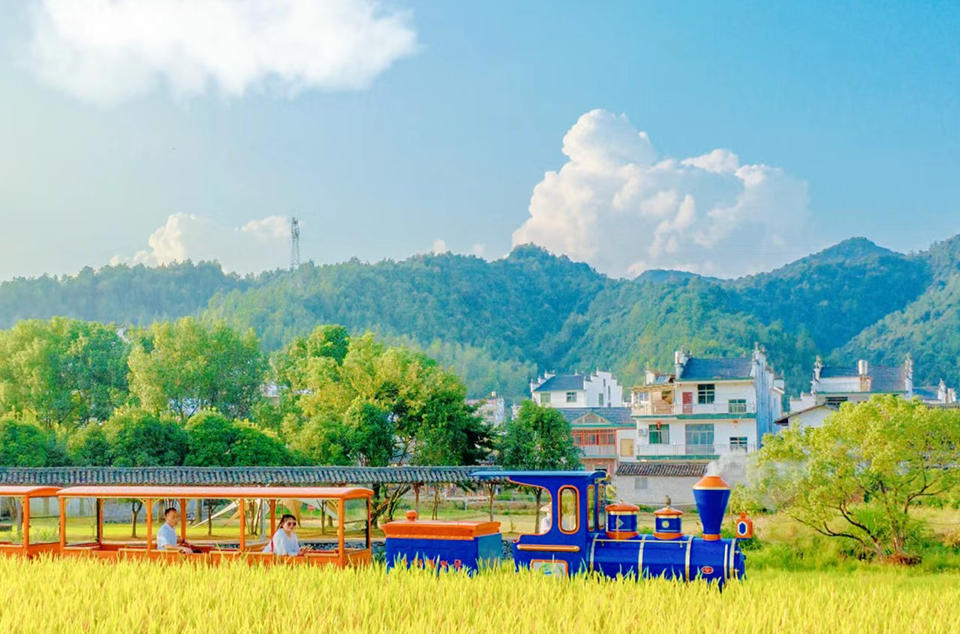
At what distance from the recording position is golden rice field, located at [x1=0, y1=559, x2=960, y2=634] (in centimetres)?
818

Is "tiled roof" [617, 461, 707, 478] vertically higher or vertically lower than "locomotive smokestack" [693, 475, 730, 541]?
lower

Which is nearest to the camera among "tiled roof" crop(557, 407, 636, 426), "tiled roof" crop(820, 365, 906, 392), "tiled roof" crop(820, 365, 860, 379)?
"tiled roof" crop(820, 365, 906, 392)

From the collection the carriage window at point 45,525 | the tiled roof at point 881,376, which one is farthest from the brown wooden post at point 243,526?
the tiled roof at point 881,376

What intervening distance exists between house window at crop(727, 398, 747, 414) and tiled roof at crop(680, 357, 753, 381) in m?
1.05

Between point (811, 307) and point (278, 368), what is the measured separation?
2968 inches

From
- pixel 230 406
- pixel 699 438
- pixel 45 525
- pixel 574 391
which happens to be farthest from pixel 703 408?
pixel 45 525

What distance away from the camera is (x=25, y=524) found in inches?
564

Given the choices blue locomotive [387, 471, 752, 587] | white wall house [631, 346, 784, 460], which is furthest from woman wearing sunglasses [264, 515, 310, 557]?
white wall house [631, 346, 784, 460]

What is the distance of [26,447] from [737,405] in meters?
29.0

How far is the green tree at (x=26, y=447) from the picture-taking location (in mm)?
32500

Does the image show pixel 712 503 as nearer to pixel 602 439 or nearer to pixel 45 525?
pixel 45 525

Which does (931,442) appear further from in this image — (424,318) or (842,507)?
(424,318)

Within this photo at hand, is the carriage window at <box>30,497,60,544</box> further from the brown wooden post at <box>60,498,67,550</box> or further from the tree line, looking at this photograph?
the tree line

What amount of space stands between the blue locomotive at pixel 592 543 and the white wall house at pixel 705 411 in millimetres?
33229
